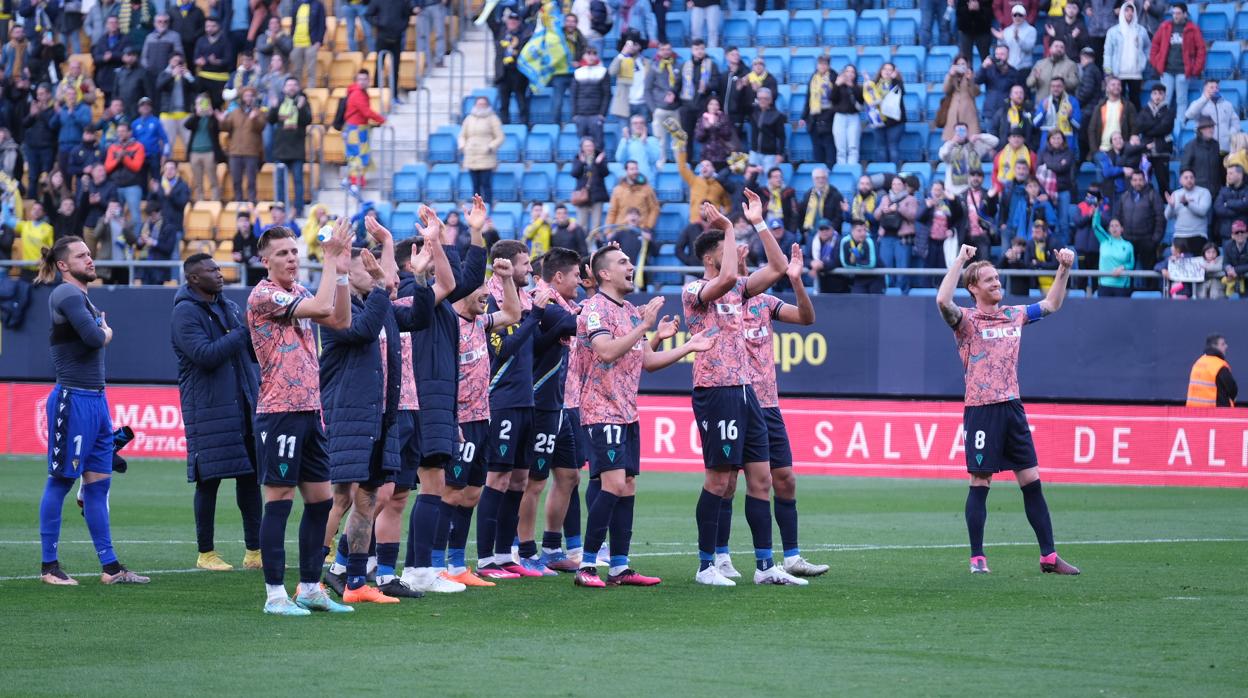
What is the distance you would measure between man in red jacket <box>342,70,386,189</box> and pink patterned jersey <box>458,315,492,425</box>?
655 inches

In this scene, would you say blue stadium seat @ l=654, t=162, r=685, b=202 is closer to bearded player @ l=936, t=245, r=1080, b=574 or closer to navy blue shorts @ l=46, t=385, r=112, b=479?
bearded player @ l=936, t=245, r=1080, b=574

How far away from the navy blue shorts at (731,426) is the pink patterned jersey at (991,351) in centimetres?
187

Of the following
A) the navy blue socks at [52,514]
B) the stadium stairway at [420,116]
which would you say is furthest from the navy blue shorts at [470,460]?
the stadium stairway at [420,116]

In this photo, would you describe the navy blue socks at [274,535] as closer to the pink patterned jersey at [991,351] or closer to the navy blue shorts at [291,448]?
the navy blue shorts at [291,448]

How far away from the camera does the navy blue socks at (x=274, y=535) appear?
10.0 metres

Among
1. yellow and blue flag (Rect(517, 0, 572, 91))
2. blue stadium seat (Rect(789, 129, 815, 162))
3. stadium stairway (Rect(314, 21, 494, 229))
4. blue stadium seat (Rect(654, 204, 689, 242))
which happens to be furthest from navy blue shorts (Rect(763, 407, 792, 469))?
stadium stairway (Rect(314, 21, 494, 229))

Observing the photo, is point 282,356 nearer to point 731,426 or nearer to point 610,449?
point 610,449

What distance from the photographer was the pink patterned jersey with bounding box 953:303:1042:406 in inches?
507

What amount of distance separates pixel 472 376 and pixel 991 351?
3762 millimetres

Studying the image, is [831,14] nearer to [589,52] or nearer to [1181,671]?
[589,52]

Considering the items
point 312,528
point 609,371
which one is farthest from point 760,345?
point 312,528

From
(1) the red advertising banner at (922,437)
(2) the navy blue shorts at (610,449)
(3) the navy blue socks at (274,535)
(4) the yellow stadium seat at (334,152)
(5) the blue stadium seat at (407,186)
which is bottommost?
(1) the red advertising banner at (922,437)

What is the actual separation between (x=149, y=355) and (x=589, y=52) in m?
7.99

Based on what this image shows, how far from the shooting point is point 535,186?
2775cm
